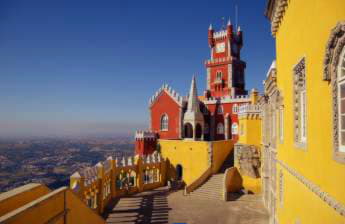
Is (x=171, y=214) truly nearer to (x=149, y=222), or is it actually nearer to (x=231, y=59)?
(x=149, y=222)

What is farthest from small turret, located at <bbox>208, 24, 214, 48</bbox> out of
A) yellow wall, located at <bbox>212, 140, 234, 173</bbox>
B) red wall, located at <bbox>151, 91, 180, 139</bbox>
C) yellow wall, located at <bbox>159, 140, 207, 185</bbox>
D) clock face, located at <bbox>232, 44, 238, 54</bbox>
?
yellow wall, located at <bbox>159, 140, 207, 185</bbox>

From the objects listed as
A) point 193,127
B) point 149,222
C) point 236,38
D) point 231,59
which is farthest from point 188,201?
point 236,38

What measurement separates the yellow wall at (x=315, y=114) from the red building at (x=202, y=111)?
21.7 m

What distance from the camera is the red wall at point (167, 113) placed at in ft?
96.4

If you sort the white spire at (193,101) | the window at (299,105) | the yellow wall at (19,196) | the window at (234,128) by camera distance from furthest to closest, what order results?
the white spire at (193,101), the window at (234,128), the window at (299,105), the yellow wall at (19,196)

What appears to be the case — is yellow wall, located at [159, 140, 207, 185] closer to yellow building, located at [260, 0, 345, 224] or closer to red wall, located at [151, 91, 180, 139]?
red wall, located at [151, 91, 180, 139]

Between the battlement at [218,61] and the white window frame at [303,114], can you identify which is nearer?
the white window frame at [303,114]

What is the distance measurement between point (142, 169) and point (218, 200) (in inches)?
266

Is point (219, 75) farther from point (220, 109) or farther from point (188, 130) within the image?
point (188, 130)

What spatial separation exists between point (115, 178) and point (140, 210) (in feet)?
12.5

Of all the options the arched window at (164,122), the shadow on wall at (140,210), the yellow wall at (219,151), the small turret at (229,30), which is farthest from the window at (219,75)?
the shadow on wall at (140,210)

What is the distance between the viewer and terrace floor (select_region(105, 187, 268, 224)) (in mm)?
14883

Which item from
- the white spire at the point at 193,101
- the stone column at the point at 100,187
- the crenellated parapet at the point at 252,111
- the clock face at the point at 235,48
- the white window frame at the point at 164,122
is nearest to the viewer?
the stone column at the point at 100,187

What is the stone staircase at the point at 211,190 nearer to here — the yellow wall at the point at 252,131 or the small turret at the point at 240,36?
the yellow wall at the point at 252,131
